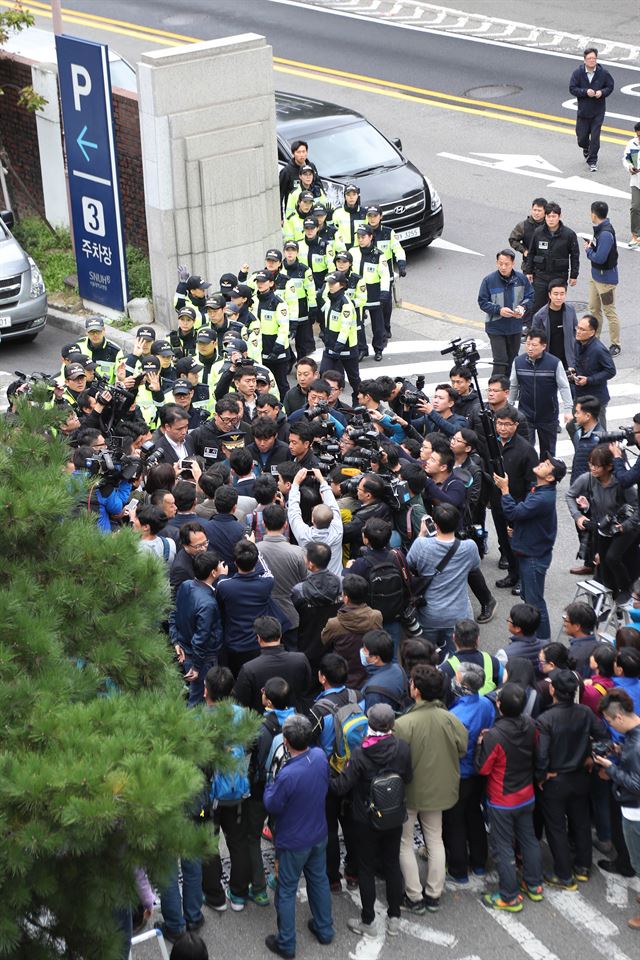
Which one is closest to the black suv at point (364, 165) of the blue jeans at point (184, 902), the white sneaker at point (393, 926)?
the white sneaker at point (393, 926)

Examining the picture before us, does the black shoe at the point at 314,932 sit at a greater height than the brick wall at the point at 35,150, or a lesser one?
lesser

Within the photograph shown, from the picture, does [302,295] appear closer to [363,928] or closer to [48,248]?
[48,248]

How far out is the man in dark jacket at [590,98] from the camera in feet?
71.2

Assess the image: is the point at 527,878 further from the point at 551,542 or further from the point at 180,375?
the point at 180,375

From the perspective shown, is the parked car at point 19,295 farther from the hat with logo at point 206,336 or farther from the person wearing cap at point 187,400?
the person wearing cap at point 187,400

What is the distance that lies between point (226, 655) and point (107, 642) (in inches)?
142

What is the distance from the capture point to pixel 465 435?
424 inches

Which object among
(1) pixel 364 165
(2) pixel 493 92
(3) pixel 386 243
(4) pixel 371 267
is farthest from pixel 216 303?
(2) pixel 493 92

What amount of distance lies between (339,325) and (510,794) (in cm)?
771

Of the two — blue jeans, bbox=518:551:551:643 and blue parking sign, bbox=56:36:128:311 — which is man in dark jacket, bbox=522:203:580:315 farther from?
blue jeans, bbox=518:551:551:643

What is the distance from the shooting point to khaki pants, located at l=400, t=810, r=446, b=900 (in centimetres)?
820

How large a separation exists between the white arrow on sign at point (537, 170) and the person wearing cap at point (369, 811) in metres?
14.8

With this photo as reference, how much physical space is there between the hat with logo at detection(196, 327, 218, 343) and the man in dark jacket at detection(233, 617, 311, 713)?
210 inches

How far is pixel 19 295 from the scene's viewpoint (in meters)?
17.5
